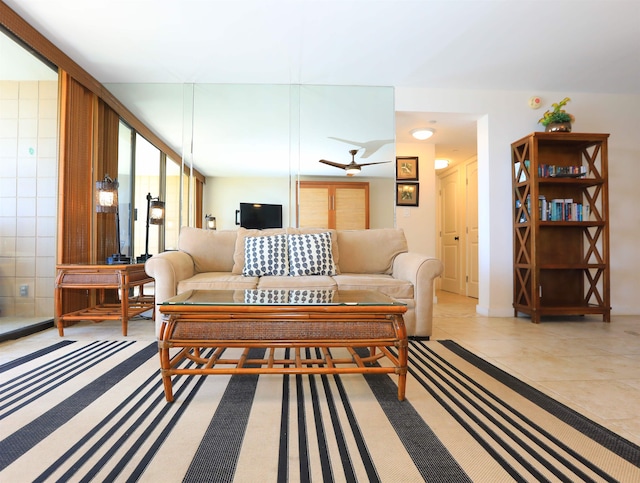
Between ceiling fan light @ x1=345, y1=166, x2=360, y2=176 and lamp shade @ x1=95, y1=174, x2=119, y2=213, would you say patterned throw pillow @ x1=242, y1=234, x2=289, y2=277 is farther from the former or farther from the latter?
ceiling fan light @ x1=345, y1=166, x2=360, y2=176

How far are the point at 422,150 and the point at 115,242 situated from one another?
392cm

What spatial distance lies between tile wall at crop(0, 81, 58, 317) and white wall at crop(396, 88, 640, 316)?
330 cm

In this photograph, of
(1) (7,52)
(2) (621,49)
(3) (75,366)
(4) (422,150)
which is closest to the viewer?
(3) (75,366)

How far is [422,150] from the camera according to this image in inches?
190

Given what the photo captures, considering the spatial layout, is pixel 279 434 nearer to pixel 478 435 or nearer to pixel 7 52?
pixel 478 435

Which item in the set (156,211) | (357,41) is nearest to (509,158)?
(357,41)

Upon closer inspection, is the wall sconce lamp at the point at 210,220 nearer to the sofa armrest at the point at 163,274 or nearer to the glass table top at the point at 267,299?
the sofa armrest at the point at 163,274

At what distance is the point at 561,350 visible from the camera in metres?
2.31

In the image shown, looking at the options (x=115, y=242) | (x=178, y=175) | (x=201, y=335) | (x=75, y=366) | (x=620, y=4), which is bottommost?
(x=75, y=366)

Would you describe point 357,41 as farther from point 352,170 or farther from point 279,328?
point 279,328

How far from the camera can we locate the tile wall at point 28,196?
283 cm

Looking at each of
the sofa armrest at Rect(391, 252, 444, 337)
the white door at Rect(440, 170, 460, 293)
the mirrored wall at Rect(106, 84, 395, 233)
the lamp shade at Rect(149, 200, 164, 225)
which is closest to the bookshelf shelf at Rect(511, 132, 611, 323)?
the mirrored wall at Rect(106, 84, 395, 233)

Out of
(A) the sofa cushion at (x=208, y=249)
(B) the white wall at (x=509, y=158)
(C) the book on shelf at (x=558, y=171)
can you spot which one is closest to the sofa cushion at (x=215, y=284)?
(A) the sofa cushion at (x=208, y=249)

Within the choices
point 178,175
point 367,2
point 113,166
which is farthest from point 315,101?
point 113,166
